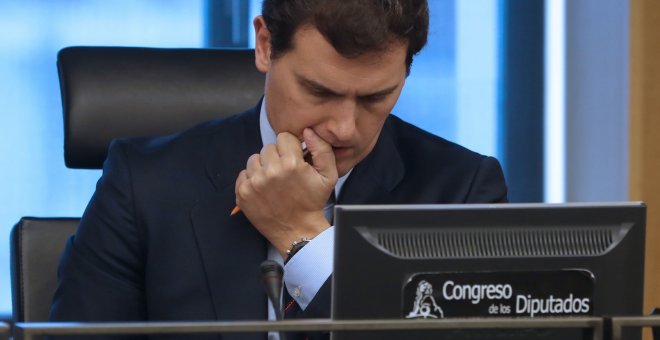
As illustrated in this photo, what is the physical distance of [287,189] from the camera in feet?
5.14

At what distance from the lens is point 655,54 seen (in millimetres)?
3021

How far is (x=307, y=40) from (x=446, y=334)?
622 millimetres

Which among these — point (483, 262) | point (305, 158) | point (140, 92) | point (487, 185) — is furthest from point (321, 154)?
point (483, 262)

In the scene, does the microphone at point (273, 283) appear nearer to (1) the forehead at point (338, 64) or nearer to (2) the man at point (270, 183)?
(2) the man at point (270, 183)

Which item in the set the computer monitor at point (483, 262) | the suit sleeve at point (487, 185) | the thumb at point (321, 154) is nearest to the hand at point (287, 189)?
the thumb at point (321, 154)

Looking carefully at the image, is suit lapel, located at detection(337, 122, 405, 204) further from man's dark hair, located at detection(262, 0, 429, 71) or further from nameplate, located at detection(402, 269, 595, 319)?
nameplate, located at detection(402, 269, 595, 319)

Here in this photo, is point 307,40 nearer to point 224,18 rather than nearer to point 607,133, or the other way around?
point 224,18

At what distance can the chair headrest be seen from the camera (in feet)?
5.95

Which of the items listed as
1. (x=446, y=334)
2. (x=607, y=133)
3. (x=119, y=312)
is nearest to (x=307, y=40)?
(x=119, y=312)

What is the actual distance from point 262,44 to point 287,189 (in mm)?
246

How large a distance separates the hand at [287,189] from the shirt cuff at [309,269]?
0.21 ft

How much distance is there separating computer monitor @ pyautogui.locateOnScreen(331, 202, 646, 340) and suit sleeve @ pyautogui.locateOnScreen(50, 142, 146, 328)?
0.63 metres

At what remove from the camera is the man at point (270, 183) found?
60.1 inches

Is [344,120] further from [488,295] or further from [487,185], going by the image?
[488,295]
